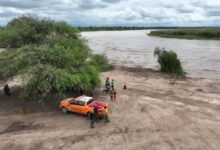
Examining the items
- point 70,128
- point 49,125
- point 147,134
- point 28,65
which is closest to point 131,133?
point 147,134

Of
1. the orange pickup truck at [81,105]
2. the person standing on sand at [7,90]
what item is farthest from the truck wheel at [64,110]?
the person standing on sand at [7,90]

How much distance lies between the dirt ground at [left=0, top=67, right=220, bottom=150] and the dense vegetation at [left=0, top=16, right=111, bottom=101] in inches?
81.2

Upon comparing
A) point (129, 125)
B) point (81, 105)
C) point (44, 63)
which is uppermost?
point (44, 63)

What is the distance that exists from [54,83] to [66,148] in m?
5.77

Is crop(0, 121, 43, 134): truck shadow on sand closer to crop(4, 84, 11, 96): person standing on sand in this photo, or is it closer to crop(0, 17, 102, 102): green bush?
crop(0, 17, 102, 102): green bush

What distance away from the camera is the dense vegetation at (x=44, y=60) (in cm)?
1792

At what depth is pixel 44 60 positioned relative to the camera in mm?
19312

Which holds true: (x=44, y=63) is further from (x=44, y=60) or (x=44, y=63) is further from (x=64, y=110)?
(x=64, y=110)

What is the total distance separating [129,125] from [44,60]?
28.4ft

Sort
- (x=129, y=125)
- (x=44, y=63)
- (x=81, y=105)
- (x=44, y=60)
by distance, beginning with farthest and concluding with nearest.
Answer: (x=44, y=60)
(x=44, y=63)
(x=81, y=105)
(x=129, y=125)

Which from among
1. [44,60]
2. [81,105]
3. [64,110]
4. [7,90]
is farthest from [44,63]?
[7,90]

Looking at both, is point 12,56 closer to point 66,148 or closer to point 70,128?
point 70,128

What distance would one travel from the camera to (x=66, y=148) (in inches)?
531

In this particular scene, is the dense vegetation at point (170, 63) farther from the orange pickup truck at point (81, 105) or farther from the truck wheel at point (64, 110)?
the truck wheel at point (64, 110)
